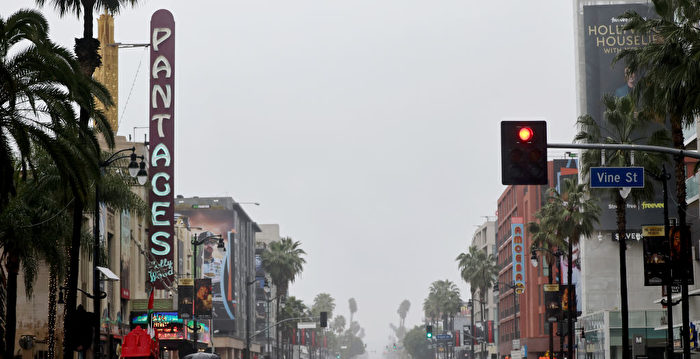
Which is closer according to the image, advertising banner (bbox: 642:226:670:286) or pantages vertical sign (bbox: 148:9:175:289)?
advertising banner (bbox: 642:226:670:286)

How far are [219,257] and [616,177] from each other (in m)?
107

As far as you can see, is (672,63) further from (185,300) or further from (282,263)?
(282,263)

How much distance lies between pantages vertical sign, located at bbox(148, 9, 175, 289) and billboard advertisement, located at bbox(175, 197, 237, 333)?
50.5m

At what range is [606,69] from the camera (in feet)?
308

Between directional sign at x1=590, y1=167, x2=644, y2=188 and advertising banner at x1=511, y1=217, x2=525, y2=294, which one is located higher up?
advertising banner at x1=511, y1=217, x2=525, y2=294

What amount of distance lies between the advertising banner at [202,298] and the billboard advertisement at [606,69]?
131ft

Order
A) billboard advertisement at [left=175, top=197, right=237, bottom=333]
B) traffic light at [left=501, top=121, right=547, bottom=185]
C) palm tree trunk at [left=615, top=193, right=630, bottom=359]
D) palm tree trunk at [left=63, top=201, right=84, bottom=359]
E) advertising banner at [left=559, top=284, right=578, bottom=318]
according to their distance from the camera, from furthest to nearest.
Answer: billboard advertisement at [left=175, top=197, right=237, bottom=333] → advertising banner at [left=559, top=284, right=578, bottom=318] → palm tree trunk at [left=615, top=193, right=630, bottom=359] → palm tree trunk at [left=63, top=201, right=84, bottom=359] → traffic light at [left=501, top=121, right=547, bottom=185]

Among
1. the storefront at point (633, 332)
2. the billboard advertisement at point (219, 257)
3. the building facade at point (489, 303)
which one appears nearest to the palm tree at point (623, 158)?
the storefront at point (633, 332)

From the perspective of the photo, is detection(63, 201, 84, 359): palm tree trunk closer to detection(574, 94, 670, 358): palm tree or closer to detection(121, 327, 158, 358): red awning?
detection(121, 327, 158, 358): red awning

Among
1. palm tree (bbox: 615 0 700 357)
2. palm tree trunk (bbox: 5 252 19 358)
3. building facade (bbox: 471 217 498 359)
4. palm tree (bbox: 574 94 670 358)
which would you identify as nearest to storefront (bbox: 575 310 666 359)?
palm tree (bbox: 574 94 670 358)

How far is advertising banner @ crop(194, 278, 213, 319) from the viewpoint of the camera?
220 feet

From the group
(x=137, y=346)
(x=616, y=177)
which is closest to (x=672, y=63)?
(x=616, y=177)

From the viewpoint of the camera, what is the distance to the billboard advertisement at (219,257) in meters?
125

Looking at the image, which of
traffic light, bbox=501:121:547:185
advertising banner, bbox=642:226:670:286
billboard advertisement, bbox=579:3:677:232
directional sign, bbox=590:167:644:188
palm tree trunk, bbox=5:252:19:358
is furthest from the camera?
billboard advertisement, bbox=579:3:677:232
